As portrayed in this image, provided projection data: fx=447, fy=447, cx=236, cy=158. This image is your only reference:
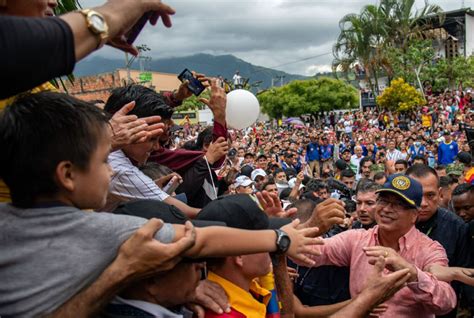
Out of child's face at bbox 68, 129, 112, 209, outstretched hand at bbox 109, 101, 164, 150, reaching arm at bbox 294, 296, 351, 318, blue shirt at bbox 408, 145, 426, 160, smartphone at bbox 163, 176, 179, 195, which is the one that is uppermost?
outstretched hand at bbox 109, 101, 164, 150

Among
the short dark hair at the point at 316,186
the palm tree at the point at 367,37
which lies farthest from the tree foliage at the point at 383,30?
the short dark hair at the point at 316,186

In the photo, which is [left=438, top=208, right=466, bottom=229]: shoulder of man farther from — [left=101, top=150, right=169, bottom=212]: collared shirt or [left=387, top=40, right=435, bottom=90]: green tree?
[left=387, top=40, right=435, bottom=90]: green tree

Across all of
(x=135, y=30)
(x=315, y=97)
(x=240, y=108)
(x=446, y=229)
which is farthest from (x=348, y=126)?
(x=135, y=30)

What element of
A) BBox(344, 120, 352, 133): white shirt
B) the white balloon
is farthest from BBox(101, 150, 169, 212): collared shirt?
BBox(344, 120, 352, 133): white shirt

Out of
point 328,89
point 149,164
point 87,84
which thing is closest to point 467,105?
point 328,89

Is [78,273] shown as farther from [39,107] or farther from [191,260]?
[39,107]

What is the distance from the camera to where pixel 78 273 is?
1.23 meters

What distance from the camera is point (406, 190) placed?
2809 mm

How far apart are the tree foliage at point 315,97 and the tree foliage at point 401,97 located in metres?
17.2

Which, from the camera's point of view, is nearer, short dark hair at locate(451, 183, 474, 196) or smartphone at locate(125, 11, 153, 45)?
smartphone at locate(125, 11, 153, 45)

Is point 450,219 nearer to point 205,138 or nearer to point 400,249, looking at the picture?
point 400,249

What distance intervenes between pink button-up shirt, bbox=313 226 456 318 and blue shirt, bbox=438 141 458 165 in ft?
36.2

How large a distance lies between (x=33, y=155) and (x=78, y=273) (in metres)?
0.35

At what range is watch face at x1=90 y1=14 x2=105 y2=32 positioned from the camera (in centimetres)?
123
